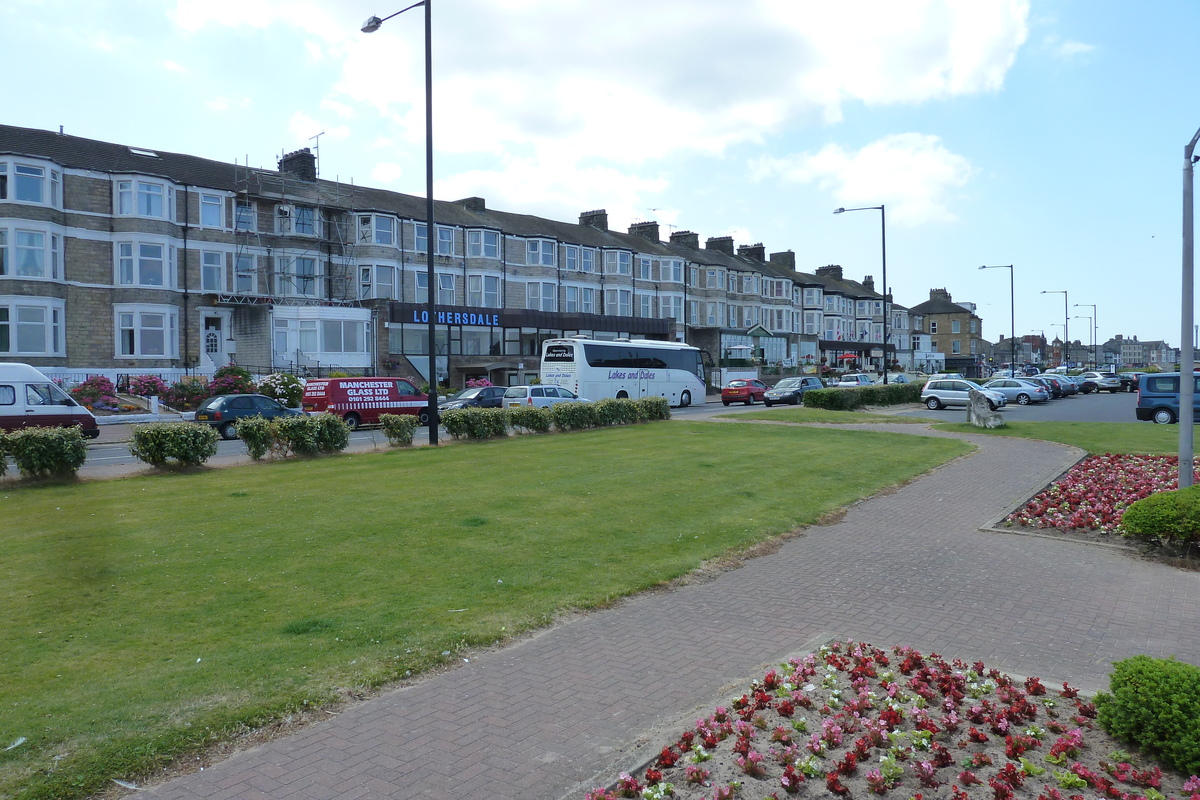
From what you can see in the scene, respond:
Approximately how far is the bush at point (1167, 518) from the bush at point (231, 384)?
30.9 metres

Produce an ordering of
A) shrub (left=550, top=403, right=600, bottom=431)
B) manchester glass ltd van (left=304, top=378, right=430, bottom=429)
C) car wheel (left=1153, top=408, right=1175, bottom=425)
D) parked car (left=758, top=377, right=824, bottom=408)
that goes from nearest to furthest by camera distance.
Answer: shrub (left=550, top=403, right=600, bottom=431) → manchester glass ltd van (left=304, top=378, right=430, bottom=429) → car wheel (left=1153, top=408, right=1175, bottom=425) → parked car (left=758, top=377, right=824, bottom=408)

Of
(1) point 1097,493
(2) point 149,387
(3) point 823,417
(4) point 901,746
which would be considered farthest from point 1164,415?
(2) point 149,387

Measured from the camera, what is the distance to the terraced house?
35.5 metres

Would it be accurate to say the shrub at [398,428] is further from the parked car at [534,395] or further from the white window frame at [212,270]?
the white window frame at [212,270]

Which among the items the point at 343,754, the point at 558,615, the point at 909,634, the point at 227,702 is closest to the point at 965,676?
the point at 909,634

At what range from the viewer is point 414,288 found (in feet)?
161

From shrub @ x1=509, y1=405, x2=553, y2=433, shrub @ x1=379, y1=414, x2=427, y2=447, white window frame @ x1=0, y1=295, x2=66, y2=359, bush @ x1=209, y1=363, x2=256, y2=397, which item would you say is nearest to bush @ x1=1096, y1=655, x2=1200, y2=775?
shrub @ x1=379, y1=414, x2=427, y2=447

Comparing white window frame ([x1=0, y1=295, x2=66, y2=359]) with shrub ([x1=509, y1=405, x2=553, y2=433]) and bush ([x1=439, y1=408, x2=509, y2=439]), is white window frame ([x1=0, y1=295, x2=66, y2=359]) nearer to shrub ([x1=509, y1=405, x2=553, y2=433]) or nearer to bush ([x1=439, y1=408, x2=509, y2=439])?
bush ([x1=439, y1=408, x2=509, y2=439])

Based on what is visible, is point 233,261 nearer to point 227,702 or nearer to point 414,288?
point 414,288

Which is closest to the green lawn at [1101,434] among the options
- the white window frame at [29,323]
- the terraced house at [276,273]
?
the terraced house at [276,273]

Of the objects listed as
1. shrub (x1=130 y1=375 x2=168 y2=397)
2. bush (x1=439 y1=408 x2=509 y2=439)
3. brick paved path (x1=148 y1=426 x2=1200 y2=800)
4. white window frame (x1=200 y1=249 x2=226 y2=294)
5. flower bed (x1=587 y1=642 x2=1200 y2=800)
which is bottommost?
brick paved path (x1=148 y1=426 x2=1200 y2=800)

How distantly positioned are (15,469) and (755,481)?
13.6 metres

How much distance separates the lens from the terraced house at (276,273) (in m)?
35.5

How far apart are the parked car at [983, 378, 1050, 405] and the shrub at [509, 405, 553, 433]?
105ft
